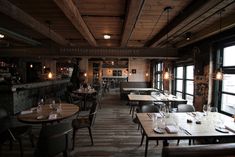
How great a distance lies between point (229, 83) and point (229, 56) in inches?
26.3

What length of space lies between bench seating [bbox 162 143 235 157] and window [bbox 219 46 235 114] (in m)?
2.80

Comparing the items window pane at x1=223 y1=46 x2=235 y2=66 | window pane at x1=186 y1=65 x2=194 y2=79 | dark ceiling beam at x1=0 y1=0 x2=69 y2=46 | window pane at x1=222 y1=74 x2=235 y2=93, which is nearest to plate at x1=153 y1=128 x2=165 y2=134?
window pane at x1=222 y1=74 x2=235 y2=93

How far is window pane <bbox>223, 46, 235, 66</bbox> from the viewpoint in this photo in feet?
13.1

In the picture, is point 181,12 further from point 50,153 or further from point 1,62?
point 1,62

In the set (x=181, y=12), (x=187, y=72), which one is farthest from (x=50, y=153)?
(x=187, y=72)

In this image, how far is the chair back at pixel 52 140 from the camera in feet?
7.32

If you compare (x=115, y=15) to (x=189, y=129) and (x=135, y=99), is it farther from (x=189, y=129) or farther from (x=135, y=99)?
(x=135, y=99)

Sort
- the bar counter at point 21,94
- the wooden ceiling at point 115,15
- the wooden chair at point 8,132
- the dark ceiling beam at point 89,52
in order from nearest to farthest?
the wooden ceiling at point 115,15 < the wooden chair at point 8,132 < the dark ceiling beam at point 89,52 < the bar counter at point 21,94

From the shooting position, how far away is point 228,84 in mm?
4090

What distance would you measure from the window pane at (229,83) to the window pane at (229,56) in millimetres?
299

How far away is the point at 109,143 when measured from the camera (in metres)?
3.81

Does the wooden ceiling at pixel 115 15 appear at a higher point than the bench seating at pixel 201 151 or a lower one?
higher

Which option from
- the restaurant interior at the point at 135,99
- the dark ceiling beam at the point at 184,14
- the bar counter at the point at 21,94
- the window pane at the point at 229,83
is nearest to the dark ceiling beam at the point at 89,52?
the restaurant interior at the point at 135,99

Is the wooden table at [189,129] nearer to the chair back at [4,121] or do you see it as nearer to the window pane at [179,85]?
the chair back at [4,121]
